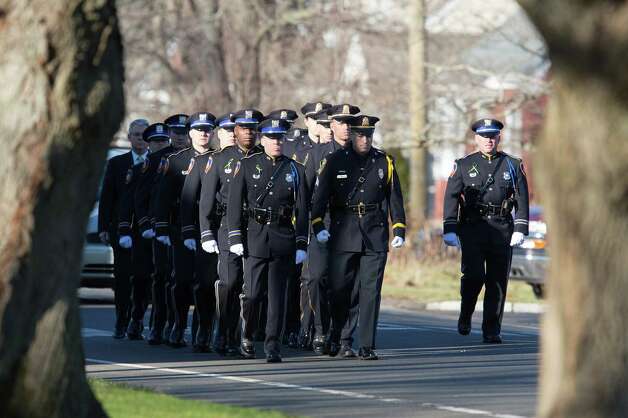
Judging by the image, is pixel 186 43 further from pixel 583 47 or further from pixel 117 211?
pixel 583 47

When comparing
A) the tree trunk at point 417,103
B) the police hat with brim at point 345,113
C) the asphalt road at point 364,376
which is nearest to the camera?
the asphalt road at point 364,376

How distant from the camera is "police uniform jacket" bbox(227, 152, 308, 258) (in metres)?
14.7

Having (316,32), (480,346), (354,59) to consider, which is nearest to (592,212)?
(480,346)

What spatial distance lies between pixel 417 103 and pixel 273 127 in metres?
15.1

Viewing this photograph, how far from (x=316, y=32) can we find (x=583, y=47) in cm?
→ 2952

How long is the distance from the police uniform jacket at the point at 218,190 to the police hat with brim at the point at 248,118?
22 cm

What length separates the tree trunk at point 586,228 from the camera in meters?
7.03

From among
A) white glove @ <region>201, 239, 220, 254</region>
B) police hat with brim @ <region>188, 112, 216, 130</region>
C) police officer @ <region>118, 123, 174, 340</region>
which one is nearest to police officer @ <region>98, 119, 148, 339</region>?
police officer @ <region>118, 123, 174, 340</region>

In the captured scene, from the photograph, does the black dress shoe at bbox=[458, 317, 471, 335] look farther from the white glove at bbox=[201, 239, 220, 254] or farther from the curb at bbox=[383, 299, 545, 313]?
the curb at bbox=[383, 299, 545, 313]

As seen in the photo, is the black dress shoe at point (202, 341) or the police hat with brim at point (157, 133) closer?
the black dress shoe at point (202, 341)

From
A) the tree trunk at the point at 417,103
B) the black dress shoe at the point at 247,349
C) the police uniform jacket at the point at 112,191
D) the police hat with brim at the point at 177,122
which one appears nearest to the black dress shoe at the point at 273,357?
the black dress shoe at the point at 247,349

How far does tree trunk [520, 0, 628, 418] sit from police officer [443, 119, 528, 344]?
9.71m

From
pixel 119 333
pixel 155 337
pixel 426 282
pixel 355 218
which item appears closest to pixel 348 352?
pixel 355 218

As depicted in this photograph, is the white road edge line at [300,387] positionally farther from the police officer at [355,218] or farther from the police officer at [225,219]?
the police officer at [355,218]
